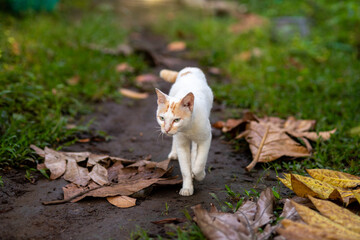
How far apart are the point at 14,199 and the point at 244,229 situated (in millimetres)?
1749

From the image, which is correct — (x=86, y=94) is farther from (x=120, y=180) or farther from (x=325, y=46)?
(x=325, y=46)

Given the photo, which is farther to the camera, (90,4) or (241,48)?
(90,4)

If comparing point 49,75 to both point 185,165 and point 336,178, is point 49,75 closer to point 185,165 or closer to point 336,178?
point 185,165

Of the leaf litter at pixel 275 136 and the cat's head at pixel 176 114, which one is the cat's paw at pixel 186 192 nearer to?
the cat's head at pixel 176 114

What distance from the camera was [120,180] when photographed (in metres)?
3.09

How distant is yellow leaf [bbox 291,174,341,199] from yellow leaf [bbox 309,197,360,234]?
0.49 ft

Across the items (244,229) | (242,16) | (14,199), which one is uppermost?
(242,16)

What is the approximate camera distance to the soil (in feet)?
8.04

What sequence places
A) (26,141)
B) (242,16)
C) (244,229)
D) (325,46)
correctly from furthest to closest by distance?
(242,16) → (325,46) → (26,141) → (244,229)

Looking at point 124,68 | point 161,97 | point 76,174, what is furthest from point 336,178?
point 124,68

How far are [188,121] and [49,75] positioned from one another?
10.2ft

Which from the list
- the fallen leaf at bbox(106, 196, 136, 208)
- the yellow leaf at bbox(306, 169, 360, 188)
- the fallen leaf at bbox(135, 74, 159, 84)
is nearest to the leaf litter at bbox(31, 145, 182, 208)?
the fallen leaf at bbox(106, 196, 136, 208)

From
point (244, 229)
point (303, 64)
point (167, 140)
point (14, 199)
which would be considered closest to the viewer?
point (244, 229)

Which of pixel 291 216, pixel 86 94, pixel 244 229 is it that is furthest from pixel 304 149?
pixel 86 94
